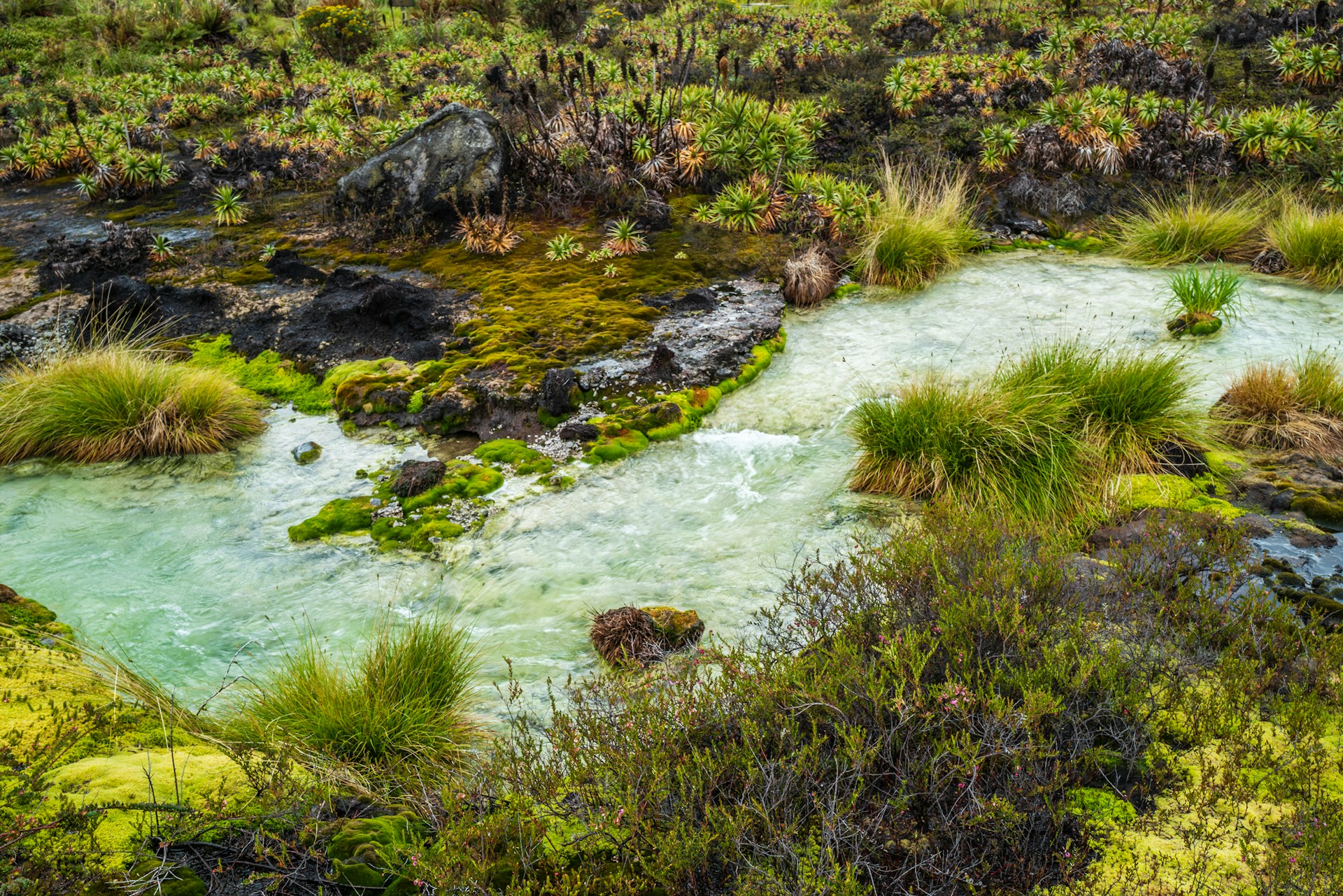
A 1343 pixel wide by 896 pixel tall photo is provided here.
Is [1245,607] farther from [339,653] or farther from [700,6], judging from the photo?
[700,6]

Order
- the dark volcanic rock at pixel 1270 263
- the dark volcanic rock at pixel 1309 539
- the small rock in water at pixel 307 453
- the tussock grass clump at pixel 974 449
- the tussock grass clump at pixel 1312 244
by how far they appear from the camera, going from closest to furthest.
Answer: the dark volcanic rock at pixel 1309 539
the tussock grass clump at pixel 974 449
the small rock in water at pixel 307 453
the tussock grass clump at pixel 1312 244
the dark volcanic rock at pixel 1270 263

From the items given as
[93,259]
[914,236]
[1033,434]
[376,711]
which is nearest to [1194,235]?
[914,236]

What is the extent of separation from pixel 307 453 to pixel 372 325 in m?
2.35

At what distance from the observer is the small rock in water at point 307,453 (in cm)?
698

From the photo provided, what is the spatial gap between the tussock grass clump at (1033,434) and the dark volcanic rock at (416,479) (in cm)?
337

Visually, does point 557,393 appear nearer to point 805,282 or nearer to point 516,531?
point 516,531

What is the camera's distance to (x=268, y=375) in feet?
27.3

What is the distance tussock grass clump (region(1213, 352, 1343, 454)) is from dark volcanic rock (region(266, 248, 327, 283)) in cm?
969

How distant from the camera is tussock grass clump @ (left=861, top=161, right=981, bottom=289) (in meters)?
10.0

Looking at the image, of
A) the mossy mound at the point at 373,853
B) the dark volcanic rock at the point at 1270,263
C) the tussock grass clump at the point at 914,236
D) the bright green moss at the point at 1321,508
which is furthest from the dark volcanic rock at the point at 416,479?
the dark volcanic rock at the point at 1270,263

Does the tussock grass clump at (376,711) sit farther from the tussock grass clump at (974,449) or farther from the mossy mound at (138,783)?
the tussock grass clump at (974,449)

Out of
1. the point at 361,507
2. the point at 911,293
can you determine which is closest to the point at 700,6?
the point at 911,293

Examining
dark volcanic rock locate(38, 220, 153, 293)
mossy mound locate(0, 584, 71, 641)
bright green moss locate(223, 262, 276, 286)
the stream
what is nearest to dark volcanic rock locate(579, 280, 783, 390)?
the stream

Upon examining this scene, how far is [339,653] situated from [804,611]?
2815 millimetres
